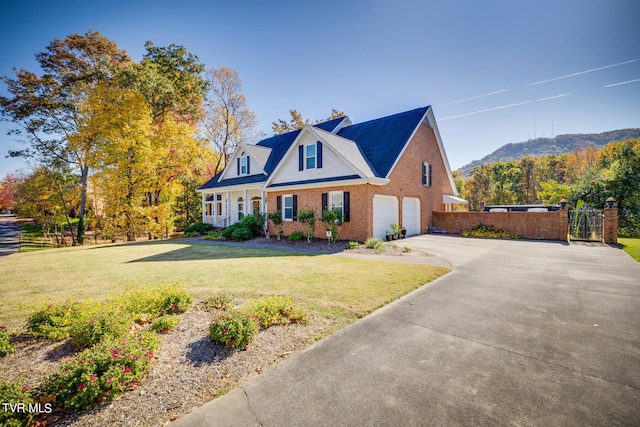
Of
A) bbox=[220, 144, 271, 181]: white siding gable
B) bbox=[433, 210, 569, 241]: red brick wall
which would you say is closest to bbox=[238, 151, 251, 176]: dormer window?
bbox=[220, 144, 271, 181]: white siding gable

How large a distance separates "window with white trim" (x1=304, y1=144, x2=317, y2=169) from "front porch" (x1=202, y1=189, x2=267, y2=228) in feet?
15.9

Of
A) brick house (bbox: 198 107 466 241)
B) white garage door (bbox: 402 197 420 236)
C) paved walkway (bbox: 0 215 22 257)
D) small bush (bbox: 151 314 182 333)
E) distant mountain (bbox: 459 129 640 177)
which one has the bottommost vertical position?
paved walkway (bbox: 0 215 22 257)

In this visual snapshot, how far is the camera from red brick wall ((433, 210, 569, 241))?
15398 millimetres

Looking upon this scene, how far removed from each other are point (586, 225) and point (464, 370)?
18.0 m

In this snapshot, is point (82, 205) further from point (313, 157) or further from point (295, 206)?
point (313, 157)

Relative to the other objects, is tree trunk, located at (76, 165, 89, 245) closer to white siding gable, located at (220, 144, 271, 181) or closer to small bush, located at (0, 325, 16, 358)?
white siding gable, located at (220, 144, 271, 181)

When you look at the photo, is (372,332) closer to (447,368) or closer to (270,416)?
(447,368)

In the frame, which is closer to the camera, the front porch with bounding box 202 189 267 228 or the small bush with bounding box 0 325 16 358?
the small bush with bounding box 0 325 16 358

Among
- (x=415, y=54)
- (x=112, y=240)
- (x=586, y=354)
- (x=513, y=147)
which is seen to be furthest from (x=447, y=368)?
(x=513, y=147)

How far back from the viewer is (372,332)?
162 inches

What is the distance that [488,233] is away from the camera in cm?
1752

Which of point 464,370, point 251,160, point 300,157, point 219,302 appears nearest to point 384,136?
point 300,157

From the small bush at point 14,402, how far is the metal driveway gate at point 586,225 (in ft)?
71.1

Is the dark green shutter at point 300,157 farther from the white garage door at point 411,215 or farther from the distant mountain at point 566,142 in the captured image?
the distant mountain at point 566,142
